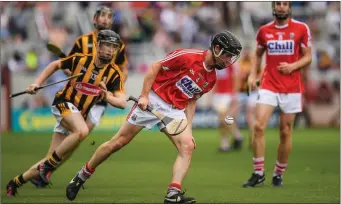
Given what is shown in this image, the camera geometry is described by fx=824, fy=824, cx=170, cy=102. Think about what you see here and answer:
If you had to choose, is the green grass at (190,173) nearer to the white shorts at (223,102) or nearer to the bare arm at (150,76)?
the white shorts at (223,102)

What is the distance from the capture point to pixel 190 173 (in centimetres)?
1210

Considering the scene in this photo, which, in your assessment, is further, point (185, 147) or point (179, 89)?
point (179, 89)

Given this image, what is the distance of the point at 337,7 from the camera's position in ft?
86.2

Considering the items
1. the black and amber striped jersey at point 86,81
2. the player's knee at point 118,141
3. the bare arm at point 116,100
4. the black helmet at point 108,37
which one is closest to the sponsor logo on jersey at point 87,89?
the black and amber striped jersey at point 86,81

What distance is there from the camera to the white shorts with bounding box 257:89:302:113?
1062 cm

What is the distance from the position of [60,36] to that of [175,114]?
16.7 metres

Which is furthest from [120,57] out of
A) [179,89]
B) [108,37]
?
[179,89]

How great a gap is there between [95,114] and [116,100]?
155 centimetres

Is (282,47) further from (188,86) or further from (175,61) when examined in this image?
(175,61)

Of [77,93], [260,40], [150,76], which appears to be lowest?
[77,93]

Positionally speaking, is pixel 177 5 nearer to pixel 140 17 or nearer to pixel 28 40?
pixel 140 17

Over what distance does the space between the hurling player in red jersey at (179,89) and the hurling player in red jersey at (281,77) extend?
194cm

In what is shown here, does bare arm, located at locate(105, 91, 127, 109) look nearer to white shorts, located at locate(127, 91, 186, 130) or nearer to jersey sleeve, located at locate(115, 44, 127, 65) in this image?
white shorts, located at locate(127, 91, 186, 130)

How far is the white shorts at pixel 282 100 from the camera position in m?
10.6
